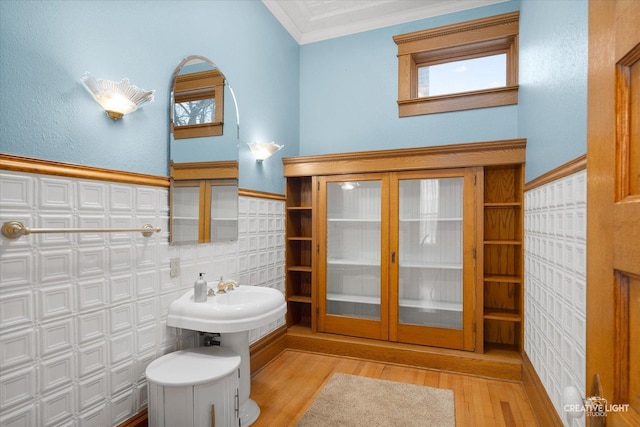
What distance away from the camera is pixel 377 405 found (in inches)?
86.7

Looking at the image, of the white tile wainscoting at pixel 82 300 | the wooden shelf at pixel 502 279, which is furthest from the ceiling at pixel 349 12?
the wooden shelf at pixel 502 279

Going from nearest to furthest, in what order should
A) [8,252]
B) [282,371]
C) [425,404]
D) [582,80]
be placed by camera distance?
1. [8,252]
2. [582,80]
3. [425,404]
4. [282,371]

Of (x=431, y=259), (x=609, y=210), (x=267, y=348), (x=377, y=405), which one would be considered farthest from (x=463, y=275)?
(x=609, y=210)

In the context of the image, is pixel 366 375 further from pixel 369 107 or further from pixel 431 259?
pixel 369 107

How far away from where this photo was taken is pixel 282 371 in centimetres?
272

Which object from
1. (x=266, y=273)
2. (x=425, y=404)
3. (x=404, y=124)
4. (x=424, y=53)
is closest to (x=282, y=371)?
(x=266, y=273)

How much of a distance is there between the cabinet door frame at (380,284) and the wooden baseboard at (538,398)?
3.49 ft

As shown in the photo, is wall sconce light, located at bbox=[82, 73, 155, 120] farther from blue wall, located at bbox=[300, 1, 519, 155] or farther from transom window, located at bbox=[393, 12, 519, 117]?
transom window, located at bbox=[393, 12, 519, 117]

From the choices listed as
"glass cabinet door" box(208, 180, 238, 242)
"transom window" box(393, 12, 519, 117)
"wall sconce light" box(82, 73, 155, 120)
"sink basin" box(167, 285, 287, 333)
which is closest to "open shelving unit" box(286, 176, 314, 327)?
"glass cabinet door" box(208, 180, 238, 242)

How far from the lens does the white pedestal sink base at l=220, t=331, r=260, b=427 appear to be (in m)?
1.99

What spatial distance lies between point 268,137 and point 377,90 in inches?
48.7

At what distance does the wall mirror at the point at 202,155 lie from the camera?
1.95m

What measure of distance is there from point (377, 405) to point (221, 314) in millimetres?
1271

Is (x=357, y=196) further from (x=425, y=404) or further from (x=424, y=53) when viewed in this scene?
(x=425, y=404)
